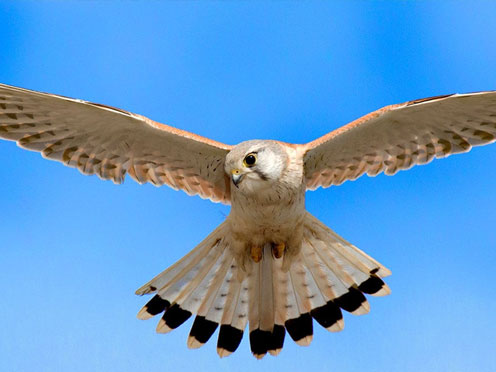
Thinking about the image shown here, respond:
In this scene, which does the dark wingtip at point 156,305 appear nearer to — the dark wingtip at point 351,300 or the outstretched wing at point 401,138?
the dark wingtip at point 351,300

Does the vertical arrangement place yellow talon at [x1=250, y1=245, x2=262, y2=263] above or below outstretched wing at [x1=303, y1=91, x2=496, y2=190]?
below

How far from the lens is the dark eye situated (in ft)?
22.5

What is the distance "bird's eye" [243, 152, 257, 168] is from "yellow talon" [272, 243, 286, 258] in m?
1.18

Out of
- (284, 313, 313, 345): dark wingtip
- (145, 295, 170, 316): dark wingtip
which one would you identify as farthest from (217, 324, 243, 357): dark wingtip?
(145, 295, 170, 316): dark wingtip

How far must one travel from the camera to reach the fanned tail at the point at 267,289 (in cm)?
786

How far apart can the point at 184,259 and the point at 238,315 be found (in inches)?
31.9

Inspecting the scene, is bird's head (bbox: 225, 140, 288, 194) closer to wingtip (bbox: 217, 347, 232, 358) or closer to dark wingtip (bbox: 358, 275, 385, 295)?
dark wingtip (bbox: 358, 275, 385, 295)

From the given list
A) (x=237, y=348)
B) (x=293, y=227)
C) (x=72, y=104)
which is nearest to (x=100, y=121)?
(x=72, y=104)

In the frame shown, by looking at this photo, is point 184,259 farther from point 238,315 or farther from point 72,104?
point 72,104

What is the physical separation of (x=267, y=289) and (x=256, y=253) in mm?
464

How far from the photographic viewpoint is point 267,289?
7.95 m

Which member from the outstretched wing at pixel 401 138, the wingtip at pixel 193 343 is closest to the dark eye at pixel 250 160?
the outstretched wing at pixel 401 138

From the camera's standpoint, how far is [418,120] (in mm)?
7516

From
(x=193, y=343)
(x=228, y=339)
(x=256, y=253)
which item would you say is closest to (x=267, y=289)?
(x=256, y=253)
